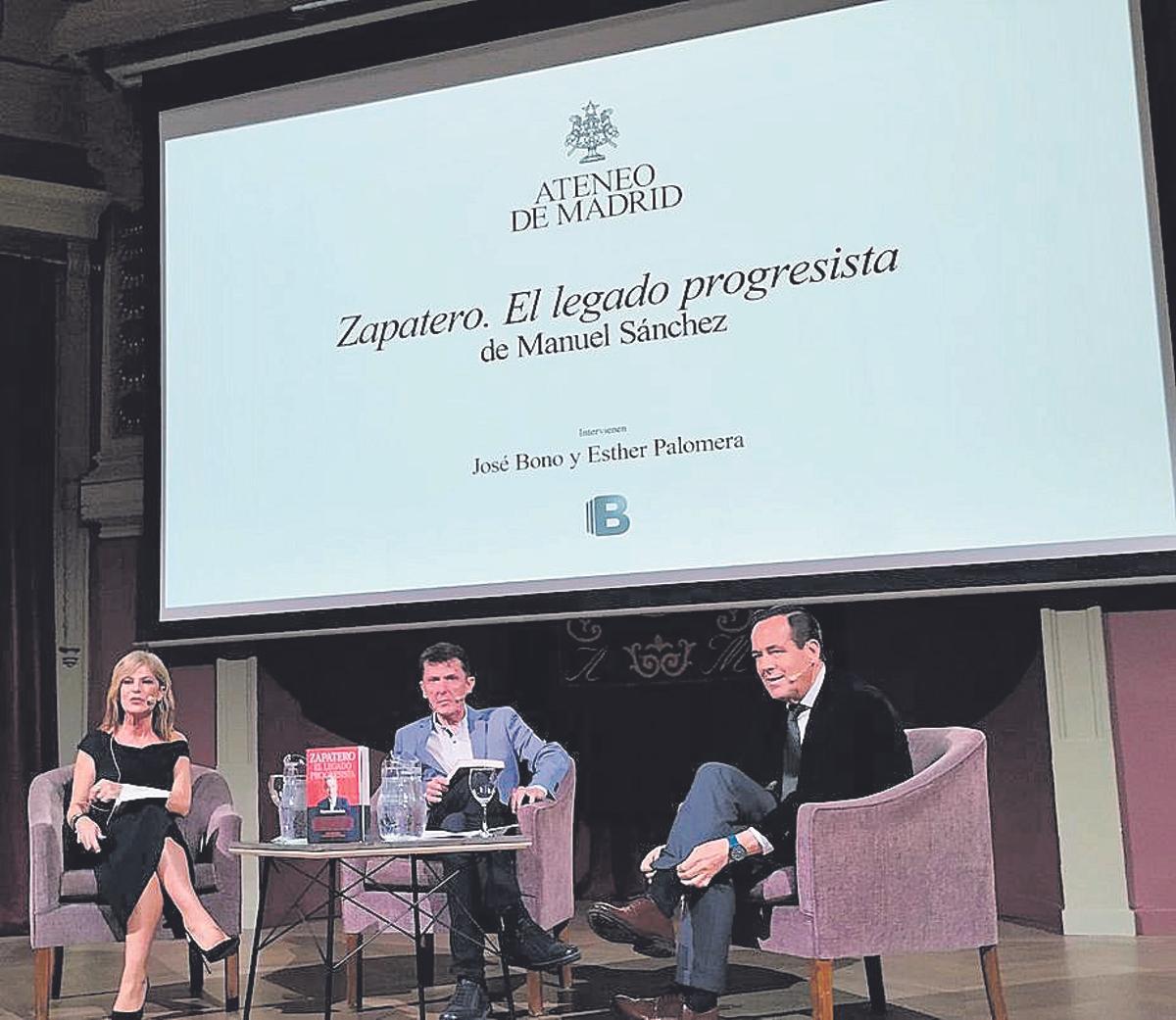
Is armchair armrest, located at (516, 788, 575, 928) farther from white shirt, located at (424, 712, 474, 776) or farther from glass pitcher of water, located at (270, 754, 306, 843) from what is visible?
glass pitcher of water, located at (270, 754, 306, 843)

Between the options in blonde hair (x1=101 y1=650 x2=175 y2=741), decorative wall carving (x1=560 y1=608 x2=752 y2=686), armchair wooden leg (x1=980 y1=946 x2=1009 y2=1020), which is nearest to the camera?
armchair wooden leg (x1=980 y1=946 x2=1009 y2=1020)

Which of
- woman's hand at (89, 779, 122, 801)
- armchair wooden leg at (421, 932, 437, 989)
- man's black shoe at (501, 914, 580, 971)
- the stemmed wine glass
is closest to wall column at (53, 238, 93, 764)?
woman's hand at (89, 779, 122, 801)

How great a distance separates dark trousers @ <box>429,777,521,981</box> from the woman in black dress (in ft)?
1.86

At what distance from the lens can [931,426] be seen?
4.15 m

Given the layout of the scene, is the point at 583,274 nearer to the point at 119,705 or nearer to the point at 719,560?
the point at 719,560

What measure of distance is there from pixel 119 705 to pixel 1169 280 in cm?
304

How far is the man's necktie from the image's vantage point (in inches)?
137

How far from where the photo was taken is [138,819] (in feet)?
12.3

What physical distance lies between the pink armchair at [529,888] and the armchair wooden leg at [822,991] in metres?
0.88

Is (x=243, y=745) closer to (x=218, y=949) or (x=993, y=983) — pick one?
(x=218, y=949)

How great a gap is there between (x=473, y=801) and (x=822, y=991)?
1.13 metres

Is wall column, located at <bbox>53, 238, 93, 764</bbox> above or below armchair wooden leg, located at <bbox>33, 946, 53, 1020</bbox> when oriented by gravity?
above

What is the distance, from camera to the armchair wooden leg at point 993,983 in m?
3.24

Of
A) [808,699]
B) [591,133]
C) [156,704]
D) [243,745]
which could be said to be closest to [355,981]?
[156,704]
